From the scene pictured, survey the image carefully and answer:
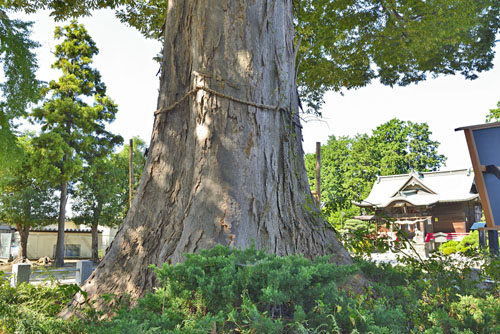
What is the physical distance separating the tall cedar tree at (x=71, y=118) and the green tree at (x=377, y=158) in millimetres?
33403

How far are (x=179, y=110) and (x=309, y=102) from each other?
1002 centimetres

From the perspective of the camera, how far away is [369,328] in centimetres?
229

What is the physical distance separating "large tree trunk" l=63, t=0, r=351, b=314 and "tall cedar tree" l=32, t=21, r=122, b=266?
1857cm

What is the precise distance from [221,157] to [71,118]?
21.4m

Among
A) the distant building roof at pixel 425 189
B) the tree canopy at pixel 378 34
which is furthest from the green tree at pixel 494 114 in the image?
the tree canopy at pixel 378 34

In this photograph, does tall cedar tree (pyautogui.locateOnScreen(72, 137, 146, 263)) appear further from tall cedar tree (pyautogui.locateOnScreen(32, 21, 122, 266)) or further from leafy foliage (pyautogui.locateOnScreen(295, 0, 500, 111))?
leafy foliage (pyautogui.locateOnScreen(295, 0, 500, 111))

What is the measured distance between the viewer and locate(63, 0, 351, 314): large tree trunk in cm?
396

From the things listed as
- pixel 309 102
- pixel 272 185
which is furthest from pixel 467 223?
pixel 272 185

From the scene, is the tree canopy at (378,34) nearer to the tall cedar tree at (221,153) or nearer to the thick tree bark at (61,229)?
the tall cedar tree at (221,153)

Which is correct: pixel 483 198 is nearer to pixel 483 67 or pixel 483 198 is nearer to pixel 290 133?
pixel 290 133

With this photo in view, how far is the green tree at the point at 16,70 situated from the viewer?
6.15 meters

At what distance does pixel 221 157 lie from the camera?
4.16 meters

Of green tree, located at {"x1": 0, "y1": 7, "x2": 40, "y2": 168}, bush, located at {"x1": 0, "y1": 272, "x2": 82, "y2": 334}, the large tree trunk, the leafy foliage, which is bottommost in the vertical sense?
bush, located at {"x1": 0, "y1": 272, "x2": 82, "y2": 334}

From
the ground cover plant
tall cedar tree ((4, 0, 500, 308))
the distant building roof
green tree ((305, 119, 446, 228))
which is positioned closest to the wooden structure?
the distant building roof
